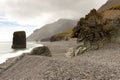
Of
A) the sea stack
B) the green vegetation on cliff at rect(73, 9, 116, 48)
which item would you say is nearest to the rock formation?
the green vegetation on cliff at rect(73, 9, 116, 48)

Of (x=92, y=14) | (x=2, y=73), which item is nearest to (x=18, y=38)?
(x=92, y=14)

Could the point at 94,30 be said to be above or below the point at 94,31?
above

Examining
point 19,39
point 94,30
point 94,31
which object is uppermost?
point 94,30

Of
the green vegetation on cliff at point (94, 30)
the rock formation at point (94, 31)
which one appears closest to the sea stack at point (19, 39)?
the rock formation at point (94, 31)

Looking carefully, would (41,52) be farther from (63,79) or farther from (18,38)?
(18,38)

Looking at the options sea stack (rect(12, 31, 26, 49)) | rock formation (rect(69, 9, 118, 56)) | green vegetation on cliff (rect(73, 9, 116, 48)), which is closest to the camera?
rock formation (rect(69, 9, 118, 56))

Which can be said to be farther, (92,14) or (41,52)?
(92,14)

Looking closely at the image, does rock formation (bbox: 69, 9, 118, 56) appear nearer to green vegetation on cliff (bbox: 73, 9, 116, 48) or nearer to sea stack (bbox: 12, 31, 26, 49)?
green vegetation on cliff (bbox: 73, 9, 116, 48)

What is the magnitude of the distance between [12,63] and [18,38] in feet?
225

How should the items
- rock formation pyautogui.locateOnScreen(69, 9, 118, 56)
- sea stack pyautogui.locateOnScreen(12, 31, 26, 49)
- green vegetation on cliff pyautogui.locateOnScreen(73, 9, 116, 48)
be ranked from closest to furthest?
1. rock formation pyautogui.locateOnScreen(69, 9, 118, 56)
2. green vegetation on cliff pyautogui.locateOnScreen(73, 9, 116, 48)
3. sea stack pyautogui.locateOnScreen(12, 31, 26, 49)

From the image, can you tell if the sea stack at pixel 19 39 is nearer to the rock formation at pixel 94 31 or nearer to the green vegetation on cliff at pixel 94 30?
the rock formation at pixel 94 31

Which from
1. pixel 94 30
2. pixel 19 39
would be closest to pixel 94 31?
pixel 94 30

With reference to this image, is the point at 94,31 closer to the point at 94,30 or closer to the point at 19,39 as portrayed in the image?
the point at 94,30

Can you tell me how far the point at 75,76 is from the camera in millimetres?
18812
